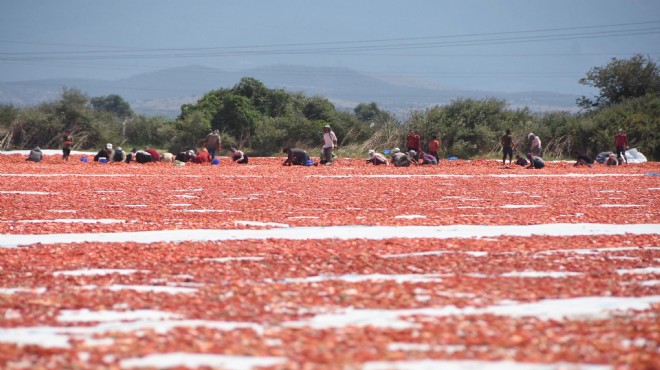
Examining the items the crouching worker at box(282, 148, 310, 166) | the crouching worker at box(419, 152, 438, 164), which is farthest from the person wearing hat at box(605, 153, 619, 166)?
the crouching worker at box(282, 148, 310, 166)

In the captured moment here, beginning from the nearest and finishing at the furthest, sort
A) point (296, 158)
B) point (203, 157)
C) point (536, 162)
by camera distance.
Answer: point (536, 162), point (296, 158), point (203, 157)

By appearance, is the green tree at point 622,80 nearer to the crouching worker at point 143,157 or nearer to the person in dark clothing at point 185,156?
the person in dark clothing at point 185,156

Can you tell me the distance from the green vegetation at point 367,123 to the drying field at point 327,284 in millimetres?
33320

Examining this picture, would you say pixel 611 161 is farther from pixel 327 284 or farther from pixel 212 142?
pixel 327 284

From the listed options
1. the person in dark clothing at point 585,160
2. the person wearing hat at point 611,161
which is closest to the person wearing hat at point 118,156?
the person in dark clothing at point 585,160

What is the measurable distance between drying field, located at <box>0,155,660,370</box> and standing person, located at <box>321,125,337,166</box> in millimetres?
18339

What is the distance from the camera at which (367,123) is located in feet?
204

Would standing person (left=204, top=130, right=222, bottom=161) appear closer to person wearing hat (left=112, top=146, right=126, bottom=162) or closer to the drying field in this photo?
person wearing hat (left=112, top=146, right=126, bottom=162)

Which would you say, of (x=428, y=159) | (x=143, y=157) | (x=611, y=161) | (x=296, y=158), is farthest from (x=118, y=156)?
(x=611, y=161)

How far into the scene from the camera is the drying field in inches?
225

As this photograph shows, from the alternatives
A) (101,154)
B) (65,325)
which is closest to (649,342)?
(65,325)

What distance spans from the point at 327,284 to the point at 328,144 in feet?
92.9

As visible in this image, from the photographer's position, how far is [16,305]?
287 inches

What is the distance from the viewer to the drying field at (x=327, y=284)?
5.72 meters
